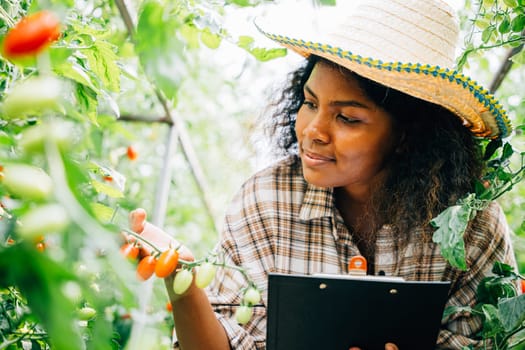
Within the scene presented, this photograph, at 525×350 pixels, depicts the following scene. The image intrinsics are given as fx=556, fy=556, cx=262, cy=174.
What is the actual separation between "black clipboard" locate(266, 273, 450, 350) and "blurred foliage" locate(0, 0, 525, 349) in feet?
0.89

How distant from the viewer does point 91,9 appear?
1.27 m

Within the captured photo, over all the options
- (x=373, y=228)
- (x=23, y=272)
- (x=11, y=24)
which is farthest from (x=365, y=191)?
(x=23, y=272)

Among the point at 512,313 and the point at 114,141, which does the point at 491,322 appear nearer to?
the point at 512,313

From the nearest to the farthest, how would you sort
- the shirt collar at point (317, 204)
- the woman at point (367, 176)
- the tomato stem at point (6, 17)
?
1. the tomato stem at point (6, 17)
2. the woman at point (367, 176)
3. the shirt collar at point (317, 204)

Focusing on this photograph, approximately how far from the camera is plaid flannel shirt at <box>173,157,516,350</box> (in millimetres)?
1445

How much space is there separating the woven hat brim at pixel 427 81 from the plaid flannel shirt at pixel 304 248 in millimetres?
303

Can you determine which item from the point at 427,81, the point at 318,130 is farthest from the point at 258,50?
the point at 427,81

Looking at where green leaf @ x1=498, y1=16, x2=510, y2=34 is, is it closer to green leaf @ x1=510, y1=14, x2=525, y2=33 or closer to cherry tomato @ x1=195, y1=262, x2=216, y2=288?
green leaf @ x1=510, y1=14, x2=525, y2=33

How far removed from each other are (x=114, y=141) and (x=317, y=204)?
1.43m

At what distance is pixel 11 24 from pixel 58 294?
625 millimetres

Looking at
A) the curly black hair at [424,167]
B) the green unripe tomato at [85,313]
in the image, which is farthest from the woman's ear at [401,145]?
the green unripe tomato at [85,313]

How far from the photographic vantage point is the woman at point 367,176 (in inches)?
49.2

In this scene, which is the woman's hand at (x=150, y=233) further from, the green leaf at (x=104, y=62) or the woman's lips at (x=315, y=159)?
the woman's lips at (x=315, y=159)

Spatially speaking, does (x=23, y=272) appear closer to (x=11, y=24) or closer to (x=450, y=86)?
(x=11, y=24)
